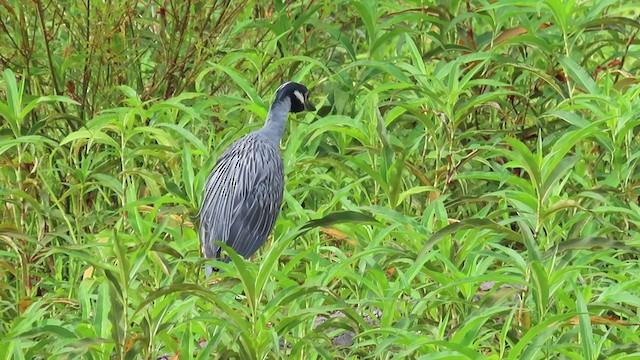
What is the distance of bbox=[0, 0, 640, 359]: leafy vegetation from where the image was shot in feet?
15.3

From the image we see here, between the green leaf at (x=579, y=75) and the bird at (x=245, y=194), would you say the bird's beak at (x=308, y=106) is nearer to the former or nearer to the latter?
the bird at (x=245, y=194)

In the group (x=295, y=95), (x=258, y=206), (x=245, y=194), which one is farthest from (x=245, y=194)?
(x=295, y=95)

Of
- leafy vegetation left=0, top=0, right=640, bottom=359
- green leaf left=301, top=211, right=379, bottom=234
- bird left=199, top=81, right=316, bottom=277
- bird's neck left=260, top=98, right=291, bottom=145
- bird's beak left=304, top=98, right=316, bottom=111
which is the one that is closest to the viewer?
green leaf left=301, top=211, right=379, bottom=234

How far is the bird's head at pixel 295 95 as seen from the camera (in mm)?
6473

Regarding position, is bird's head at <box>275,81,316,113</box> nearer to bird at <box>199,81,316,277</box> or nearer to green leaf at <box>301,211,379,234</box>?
bird at <box>199,81,316,277</box>

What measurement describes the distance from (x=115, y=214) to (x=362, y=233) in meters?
1.48

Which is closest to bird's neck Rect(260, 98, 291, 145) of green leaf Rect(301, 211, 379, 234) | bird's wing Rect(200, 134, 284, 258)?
bird's wing Rect(200, 134, 284, 258)

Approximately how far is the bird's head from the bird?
19 cm

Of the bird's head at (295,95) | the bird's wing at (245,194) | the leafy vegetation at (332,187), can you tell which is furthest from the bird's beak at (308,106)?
the bird's wing at (245,194)

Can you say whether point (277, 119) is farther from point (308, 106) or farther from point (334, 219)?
point (334, 219)

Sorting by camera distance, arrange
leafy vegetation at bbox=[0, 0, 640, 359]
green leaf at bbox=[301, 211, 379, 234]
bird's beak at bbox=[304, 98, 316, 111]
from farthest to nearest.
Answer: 1. bird's beak at bbox=[304, 98, 316, 111]
2. leafy vegetation at bbox=[0, 0, 640, 359]
3. green leaf at bbox=[301, 211, 379, 234]

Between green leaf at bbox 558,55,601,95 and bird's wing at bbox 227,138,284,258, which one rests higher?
green leaf at bbox 558,55,601,95

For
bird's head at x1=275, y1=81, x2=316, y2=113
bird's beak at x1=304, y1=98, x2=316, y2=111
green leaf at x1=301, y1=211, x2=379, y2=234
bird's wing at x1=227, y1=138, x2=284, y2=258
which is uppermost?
green leaf at x1=301, y1=211, x2=379, y2=234

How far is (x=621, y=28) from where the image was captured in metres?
7.16
